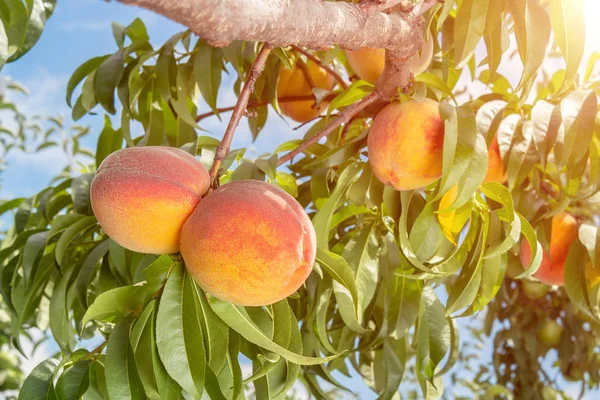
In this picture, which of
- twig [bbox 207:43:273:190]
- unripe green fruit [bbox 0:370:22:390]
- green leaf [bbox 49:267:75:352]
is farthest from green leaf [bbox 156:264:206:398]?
unripe green fruit [bbox 0:370:22:390]

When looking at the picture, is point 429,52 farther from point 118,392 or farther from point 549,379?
point 549,379

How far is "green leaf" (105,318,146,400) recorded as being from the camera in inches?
30.5

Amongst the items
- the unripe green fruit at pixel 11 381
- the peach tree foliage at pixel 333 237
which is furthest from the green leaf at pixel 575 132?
the unripe green fruit at pixel 11 381

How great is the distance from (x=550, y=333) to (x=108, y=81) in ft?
5.97

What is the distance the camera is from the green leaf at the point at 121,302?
800mm

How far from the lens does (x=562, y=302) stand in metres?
2.34

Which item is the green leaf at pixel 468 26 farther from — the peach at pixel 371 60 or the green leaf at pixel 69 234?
the green leaf at pixel 69 234

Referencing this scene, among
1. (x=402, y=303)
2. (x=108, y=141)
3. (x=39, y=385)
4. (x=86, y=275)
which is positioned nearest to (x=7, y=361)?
(x=108, y=141)

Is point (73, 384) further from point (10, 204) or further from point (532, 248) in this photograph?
point (10, 204)

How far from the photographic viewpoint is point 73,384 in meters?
0.84

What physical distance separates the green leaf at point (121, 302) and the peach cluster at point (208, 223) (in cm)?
7

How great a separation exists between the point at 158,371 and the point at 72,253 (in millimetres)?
622

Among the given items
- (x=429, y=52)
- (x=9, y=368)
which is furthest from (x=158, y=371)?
(x=9, y=368)

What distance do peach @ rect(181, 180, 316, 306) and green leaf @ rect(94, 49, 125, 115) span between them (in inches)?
25.5
